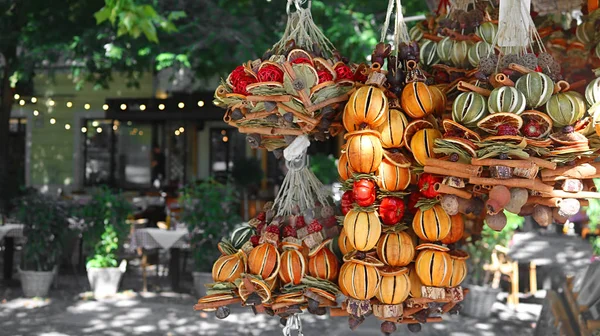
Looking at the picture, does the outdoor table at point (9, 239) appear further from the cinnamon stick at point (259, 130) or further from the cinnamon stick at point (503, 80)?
the cinnamon stick at point (503, 80)

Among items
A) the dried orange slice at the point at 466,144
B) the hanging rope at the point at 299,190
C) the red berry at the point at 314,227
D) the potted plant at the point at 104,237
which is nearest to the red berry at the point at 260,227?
the hanging rope at the point at 299,190

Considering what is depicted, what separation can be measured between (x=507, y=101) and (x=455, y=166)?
8.2 inches

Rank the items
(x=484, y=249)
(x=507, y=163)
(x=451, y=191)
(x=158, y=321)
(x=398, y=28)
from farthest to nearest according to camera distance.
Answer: (x=484, y=249), (x=158, y=321), (x=398, y=28), (x=451, y=191), (x=507, y=163)

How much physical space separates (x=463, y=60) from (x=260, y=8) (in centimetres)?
700

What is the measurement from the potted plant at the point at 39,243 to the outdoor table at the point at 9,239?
39 centimetres

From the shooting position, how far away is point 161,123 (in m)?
15.4

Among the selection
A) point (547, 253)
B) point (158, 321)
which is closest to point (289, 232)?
point (158, 321)

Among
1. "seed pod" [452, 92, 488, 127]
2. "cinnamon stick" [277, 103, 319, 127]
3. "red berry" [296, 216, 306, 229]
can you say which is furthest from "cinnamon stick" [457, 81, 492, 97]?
"red berry" [296, 216, 306, 229]

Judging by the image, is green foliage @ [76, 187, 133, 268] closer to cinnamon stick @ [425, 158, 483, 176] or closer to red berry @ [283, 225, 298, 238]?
red berry @ [283, 225, 298, 238]

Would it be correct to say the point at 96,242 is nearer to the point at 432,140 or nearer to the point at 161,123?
the point at 432,140

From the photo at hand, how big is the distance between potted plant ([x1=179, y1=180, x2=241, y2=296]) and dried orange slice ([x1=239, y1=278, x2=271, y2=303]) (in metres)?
5.83

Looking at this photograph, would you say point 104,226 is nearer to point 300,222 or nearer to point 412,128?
point 300,222

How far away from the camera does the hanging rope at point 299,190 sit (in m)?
2.14

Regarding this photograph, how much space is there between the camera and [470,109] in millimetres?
1626
